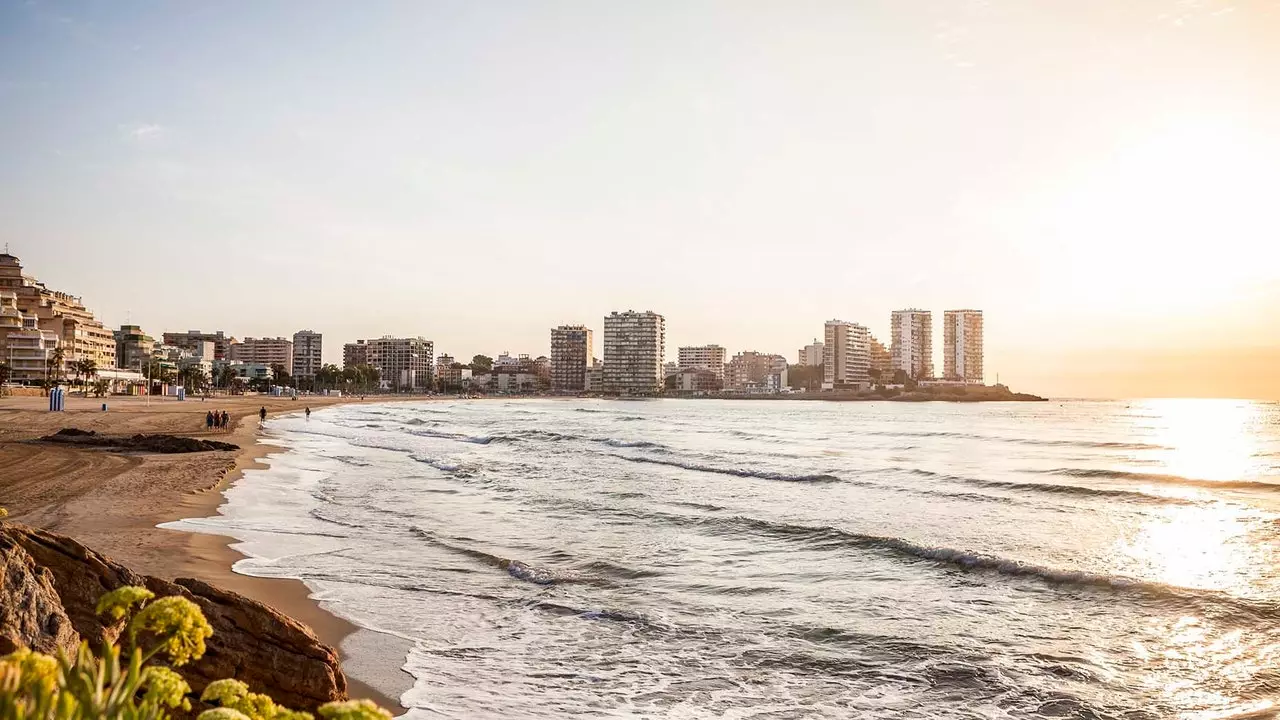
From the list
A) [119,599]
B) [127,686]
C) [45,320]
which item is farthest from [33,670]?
[45,320]

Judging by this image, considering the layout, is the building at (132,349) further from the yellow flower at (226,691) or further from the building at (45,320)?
the yellow flower at (226,691)

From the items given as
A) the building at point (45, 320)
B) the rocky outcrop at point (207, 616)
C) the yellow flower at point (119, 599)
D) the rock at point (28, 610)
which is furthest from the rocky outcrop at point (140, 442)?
the building at point (45, 320)

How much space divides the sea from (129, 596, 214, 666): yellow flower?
15.2ft

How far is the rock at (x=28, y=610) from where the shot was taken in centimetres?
420

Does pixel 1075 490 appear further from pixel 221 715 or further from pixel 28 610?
pixel 221 715

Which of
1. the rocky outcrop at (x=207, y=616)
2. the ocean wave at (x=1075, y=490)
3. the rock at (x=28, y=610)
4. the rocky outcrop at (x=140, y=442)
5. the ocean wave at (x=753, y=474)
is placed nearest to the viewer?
the rock at (x=28, y=610)

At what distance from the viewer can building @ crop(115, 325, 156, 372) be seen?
162 m

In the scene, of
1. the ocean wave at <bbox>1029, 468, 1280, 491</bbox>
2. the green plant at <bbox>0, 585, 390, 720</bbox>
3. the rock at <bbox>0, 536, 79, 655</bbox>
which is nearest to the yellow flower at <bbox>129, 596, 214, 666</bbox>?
the green plant at <bbox>0, 585, 390, 720</bbox>

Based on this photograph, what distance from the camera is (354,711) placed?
8.79 ft

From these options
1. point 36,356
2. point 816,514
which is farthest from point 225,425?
point 36,356

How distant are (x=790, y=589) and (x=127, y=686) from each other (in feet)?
36.0

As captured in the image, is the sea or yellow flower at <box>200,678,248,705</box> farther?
the sea

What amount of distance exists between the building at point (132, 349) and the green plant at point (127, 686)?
181551mm

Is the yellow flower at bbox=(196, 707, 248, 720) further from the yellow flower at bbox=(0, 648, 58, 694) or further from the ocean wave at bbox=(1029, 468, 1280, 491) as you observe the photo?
the ocean wave at bbox=(1029, 468, 1280, 491)
